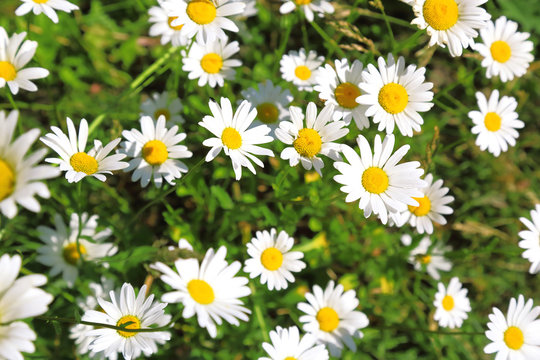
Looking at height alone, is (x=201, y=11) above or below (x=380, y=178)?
above

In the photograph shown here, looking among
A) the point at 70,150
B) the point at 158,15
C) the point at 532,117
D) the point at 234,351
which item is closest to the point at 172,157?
the point at 70,150

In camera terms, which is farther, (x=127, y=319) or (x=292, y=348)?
(x=292, y=348)

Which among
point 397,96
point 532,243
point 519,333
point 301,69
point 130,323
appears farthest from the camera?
point 301,69

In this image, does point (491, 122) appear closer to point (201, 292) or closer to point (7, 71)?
point (201, 292)

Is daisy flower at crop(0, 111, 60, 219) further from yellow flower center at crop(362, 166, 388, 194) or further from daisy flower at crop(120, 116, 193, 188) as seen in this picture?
yellow flower center at crop(362, 166, 388, 194)

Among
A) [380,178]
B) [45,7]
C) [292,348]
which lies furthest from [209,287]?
[45,7]

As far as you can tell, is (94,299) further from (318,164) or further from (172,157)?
(318,164)

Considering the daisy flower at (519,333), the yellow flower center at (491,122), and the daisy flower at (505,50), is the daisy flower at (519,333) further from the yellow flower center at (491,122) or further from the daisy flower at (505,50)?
the daisy flower at (505,50)
